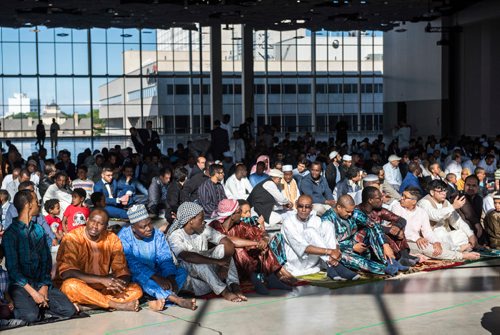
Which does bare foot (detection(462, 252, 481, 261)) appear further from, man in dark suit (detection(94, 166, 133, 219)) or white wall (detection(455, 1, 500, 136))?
white wall (detection(455, 1, 500, 136))

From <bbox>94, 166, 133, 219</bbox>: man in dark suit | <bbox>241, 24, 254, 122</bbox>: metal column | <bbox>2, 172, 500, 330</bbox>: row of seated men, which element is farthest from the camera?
<bbox>241, 24, 254, 122</bbox>: metal column

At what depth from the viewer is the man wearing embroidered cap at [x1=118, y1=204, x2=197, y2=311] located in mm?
7344

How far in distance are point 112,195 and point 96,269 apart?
247 inches

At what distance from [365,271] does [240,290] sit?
159cm

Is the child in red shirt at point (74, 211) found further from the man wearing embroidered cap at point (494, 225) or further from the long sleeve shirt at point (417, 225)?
the man wearing embroidered cap at point (494, 225)

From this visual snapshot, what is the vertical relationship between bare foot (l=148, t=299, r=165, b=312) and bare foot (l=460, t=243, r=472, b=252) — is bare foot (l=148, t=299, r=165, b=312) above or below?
below

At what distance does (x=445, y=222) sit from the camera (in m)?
10.2

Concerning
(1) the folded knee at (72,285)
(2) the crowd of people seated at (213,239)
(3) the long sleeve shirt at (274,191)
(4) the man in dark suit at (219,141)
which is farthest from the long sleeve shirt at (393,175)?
(1) the folded knee at (72,285)

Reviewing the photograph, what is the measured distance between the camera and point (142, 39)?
158 feet

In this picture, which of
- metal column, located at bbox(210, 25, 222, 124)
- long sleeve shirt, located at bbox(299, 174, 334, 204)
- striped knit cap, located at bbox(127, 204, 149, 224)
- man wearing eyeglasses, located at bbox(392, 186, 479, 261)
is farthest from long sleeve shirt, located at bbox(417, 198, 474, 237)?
metal column, located at bbox(210, 25, 222, 124)

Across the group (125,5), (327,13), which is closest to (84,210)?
(125,5)

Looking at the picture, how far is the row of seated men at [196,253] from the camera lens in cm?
698

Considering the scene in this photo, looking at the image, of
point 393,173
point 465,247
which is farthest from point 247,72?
point 465,247

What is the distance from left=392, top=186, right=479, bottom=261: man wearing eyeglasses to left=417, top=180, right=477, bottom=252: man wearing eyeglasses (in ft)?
0.67
